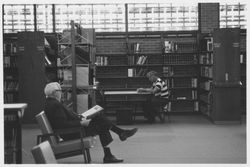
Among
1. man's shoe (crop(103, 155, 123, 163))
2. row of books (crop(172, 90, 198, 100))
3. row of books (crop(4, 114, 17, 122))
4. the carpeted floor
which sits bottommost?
the carpeted floor

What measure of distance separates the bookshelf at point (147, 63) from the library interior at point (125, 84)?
3cm

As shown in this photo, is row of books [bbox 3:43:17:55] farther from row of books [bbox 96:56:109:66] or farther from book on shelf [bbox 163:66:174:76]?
book on shelf [bbox 163:66:174:76]

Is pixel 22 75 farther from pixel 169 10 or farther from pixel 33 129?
pixel 169 10

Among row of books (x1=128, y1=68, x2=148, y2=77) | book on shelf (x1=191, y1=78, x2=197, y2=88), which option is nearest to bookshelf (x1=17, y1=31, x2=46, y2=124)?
row of books (x1=128, y1=68, x2=148, y2=77)

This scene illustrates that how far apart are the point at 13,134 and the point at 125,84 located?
7.99 m

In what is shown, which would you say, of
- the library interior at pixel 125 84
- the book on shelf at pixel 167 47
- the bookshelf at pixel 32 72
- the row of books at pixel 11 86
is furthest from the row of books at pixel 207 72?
the row of books at pixel 11 86

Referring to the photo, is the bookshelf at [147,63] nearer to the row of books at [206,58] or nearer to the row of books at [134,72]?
the row of books at [134,72]

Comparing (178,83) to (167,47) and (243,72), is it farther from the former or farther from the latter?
(243,72)

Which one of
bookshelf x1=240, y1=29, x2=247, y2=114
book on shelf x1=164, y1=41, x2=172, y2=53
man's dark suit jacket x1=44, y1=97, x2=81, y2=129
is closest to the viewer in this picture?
man's dark suit jacket x1=44, y1=97, x2=81, y2=129

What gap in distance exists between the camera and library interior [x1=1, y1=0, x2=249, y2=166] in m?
6.55

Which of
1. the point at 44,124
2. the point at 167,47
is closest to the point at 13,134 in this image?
the point at 44,124

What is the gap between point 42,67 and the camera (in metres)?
11.1

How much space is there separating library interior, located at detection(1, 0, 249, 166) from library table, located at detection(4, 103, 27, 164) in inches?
0.5

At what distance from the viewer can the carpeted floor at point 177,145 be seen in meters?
7.03
